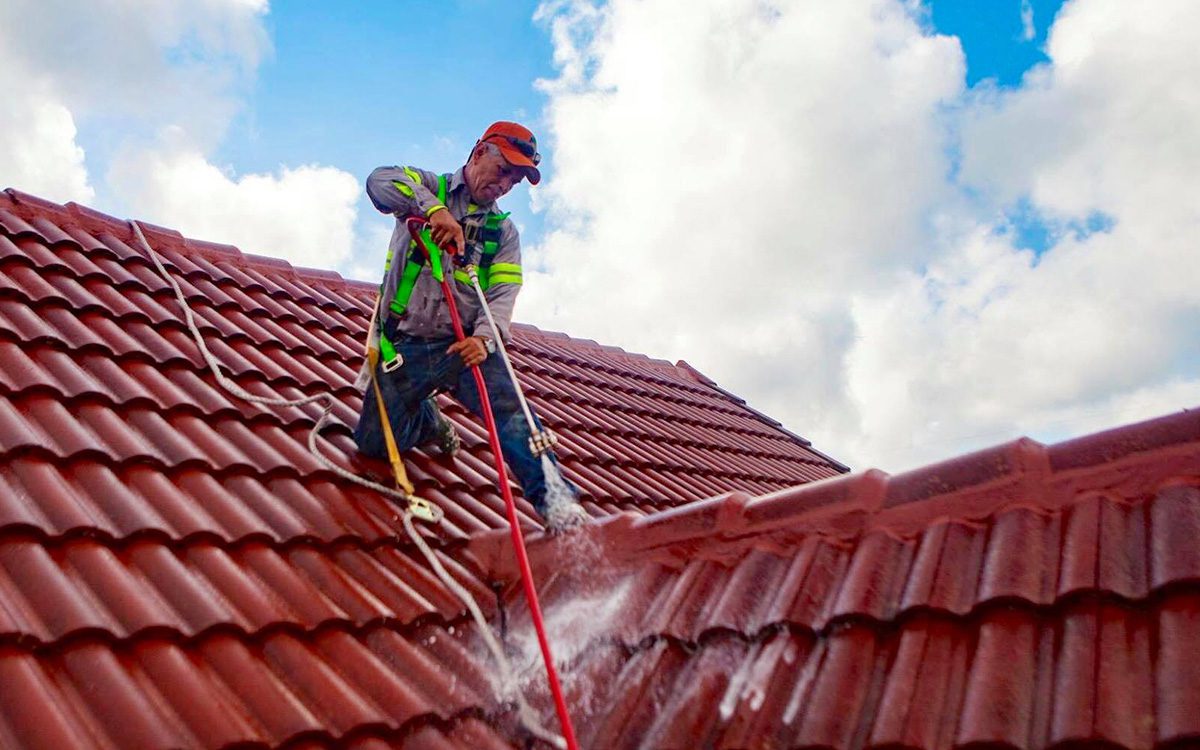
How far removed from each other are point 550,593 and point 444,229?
131 cm

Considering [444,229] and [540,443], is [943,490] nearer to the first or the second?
[540,443]

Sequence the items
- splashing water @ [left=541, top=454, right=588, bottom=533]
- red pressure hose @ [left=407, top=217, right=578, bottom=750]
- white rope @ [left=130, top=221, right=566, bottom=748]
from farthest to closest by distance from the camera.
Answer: splashing water @ [left=541, top=454, right=588, bottom=533] → white rope @ [left=130, top=221, right=566, bottom=748] → red pressure hose @ [left=407, top=217, right=578, bottom=750]

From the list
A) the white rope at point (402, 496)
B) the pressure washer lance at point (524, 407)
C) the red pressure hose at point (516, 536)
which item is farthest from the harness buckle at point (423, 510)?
the pressure washer lance at point (524, 407)

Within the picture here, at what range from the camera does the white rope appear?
8.16ft

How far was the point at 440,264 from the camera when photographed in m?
3.45

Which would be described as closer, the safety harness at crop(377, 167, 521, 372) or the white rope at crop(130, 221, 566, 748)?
the white rope at crop(130, 221, 566, 748)

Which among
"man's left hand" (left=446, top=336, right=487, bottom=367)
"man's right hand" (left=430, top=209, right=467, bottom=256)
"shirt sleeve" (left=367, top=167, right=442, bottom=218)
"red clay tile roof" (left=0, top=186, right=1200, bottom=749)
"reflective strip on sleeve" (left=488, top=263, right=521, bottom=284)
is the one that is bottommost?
"red clay tile roof" (left=0, top=186, right=1200, bottom=749)

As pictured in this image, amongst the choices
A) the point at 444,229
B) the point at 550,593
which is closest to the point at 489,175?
the point at 444,229

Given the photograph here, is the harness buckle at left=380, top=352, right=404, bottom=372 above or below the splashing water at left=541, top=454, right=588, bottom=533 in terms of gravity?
above

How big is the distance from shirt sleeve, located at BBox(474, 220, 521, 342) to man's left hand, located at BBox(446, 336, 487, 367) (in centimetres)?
17

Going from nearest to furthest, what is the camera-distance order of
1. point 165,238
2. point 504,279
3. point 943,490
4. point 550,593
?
point 943,490 < point 550,593 < point 504,279 < point 165,238

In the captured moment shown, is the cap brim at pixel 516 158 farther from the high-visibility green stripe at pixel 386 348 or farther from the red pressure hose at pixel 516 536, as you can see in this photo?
the high-visibility green stripe at pixel 386 348

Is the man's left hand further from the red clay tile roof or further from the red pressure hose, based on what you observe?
the red clay tile roof

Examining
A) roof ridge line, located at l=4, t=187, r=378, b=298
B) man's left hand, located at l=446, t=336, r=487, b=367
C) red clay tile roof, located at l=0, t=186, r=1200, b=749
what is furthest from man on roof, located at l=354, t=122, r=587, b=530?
roof ridge line, located at l=4, t=187, r=378, b=298
